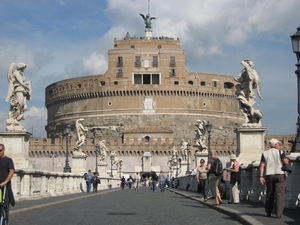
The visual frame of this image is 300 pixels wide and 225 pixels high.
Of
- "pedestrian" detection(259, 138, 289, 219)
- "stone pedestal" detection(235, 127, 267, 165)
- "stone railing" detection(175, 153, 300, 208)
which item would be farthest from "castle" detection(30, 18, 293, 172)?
"pedestrian" detection(259, 138, 289, 219)

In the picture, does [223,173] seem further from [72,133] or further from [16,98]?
[72,133]

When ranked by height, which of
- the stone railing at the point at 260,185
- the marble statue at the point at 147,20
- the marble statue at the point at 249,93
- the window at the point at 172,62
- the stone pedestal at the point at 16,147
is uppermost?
the marble statue at the point at 147,20

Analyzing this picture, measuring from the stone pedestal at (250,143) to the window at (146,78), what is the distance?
6884 cm

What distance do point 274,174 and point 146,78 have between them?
7529 centimetres

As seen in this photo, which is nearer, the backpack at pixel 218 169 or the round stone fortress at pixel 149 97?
the backpack at pixel 218 169

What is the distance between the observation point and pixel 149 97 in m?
79.9

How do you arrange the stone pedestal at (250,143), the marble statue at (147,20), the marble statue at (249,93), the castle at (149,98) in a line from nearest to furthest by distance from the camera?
the stone pedestal at (250,143) → the marble statue at (249,93) → the castle at (149,98) → the marble statue at (147,20)

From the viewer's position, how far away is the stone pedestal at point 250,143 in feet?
42.0

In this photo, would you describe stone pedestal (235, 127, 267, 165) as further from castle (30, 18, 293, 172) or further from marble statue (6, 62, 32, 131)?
castle (30, 18, 293, 172)

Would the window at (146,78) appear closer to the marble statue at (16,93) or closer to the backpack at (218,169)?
the marble statue at (16,93)

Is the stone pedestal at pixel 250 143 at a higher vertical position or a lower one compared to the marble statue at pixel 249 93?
lower

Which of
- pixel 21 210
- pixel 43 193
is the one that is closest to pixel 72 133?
pixel 43 193

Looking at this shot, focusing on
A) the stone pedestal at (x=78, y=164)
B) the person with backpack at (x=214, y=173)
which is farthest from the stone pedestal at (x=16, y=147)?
the stone pedestal at (x=78, y=164)

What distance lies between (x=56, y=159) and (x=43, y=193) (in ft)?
197
